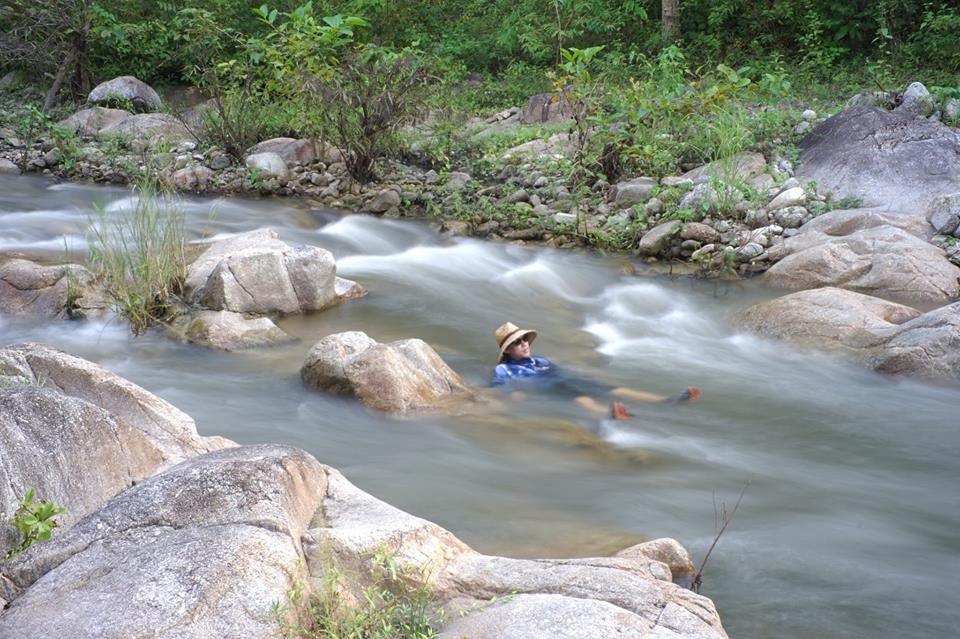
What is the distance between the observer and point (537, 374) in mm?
6863

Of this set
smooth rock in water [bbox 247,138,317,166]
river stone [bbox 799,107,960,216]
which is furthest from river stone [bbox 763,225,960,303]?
smooth rock in water [bbox 247,138,317,166]

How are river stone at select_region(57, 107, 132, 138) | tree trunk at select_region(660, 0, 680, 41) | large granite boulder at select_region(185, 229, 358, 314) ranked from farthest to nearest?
tree trunk at select_region(660, 0, 680, 41), river stone at select_region(57, 107, 132, 138), large granite boulder at select_region(185, 229, 358, 314)

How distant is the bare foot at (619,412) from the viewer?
623cm

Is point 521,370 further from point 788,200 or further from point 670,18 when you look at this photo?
point 670,18

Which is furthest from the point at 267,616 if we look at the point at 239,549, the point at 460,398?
the point at 460,398

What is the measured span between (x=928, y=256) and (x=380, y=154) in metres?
6.99

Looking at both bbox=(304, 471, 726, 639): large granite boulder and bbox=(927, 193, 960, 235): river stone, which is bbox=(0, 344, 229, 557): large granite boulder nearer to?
bbox=(304, 471, 726, 639): large granite boulder

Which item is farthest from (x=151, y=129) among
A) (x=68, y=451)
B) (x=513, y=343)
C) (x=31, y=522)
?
(x=31, y=522)

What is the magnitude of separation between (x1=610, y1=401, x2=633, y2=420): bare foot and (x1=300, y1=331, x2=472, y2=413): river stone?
97 centimetres

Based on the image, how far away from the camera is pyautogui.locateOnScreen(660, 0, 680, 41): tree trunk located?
55.2 feet

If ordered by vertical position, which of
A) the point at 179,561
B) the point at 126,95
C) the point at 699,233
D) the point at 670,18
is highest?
the point at 670,18

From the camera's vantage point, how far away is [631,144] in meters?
11.5

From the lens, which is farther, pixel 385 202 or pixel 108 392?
pixel 385 202

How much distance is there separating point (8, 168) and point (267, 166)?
12.1ft
